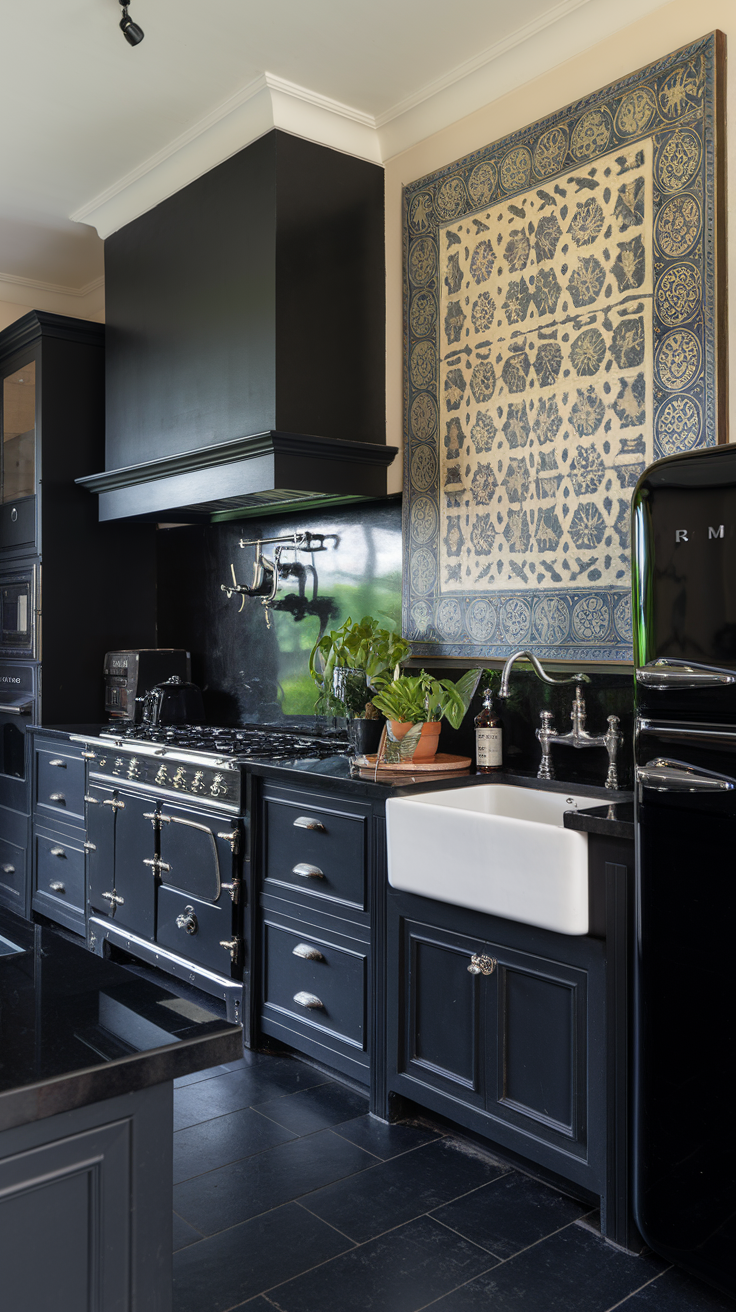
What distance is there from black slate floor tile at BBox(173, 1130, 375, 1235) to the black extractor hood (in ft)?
6.55

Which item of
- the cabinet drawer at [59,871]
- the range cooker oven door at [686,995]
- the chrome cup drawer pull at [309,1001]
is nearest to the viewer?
the range cooker oven door at [686,995]

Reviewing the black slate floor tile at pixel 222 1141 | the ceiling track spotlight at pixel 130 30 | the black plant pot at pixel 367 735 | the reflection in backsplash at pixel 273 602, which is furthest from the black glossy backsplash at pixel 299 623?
the ceiling track spotlight at pixel 130 30

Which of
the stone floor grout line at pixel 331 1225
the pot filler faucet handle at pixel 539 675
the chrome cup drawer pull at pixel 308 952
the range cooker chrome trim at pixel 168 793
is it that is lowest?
the stone floor grout line at pixel 331 1225

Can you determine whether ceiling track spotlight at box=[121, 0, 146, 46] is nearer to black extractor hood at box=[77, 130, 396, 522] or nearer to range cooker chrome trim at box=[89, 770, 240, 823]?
black extractor hood at box=[77, 130, 396, 522]

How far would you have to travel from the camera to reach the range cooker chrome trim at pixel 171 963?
304cm

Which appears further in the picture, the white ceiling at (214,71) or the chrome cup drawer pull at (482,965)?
the white ceiling at (214,71)

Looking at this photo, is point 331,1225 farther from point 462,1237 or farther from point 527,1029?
point 527,1029

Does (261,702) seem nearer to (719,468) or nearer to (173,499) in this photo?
(173,499)

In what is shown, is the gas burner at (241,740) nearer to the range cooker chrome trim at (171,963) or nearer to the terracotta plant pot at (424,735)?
the terracotta plant pot at (424,735)

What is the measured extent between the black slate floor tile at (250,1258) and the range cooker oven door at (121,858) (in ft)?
5.01

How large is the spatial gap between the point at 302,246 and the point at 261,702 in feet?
6.09

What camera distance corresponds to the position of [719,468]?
176cm

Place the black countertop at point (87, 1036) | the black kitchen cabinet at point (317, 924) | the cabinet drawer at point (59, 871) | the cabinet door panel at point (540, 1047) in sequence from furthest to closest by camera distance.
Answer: the cabinet drawer at point (59, 871) < the black kitchen cabinet at point (317, 924) < the cabinet door panel at point (540, 1047) < the black countertop at point (87, 1036)

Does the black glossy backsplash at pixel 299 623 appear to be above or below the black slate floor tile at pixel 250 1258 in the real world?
above
